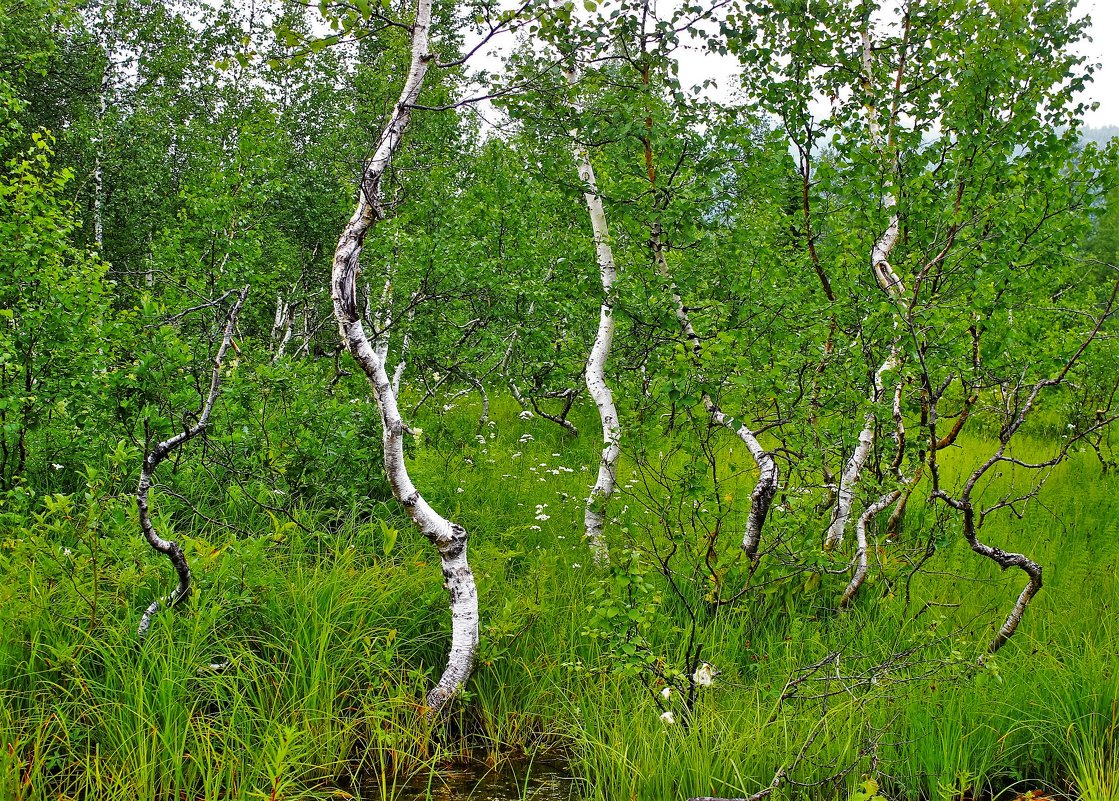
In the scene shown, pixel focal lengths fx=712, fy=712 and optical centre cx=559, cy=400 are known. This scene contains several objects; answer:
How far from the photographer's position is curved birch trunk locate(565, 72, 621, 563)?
673cm

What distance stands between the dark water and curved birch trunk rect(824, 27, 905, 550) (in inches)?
114

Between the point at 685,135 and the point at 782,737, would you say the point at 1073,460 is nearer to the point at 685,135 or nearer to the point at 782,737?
the point at 685,135

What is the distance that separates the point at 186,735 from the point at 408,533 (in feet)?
10.3

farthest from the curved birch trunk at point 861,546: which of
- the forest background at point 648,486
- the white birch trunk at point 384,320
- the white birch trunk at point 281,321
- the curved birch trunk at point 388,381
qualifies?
the white birch trunk at point 281,321

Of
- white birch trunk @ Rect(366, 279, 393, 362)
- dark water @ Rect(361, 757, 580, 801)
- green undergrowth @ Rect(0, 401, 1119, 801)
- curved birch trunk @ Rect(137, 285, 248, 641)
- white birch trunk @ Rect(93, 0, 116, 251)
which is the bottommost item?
dark water @ Rect(361, 757, 580, 801)

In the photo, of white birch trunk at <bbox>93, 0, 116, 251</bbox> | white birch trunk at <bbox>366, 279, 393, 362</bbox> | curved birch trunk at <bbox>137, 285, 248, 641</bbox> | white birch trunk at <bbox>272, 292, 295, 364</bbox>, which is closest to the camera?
curved birch trunk at <bbox>137, 285, 248, 641</bbox>

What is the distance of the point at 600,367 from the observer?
23.4ft

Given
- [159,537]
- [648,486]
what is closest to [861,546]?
[648,486]

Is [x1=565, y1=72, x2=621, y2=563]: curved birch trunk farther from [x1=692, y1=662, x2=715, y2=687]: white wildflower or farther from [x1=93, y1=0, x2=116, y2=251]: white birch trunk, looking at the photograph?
[x1=93, y1=0, x2=116, y2=251]: white birch trunk

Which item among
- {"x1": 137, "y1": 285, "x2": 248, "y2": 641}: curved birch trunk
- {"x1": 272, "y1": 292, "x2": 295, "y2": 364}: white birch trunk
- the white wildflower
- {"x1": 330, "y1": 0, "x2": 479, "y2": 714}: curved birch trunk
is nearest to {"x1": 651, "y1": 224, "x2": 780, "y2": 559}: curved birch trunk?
the white wildflower

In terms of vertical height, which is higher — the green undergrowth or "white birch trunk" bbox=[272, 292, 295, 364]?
"white birch trunk" bbox=[272, 292, 295, 364]

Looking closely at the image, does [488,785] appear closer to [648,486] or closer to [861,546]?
→ [861,546]

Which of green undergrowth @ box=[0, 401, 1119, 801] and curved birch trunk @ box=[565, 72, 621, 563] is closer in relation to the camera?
green undergrowth @ box=[0, 401, 1119, 801]

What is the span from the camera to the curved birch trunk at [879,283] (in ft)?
19.2
